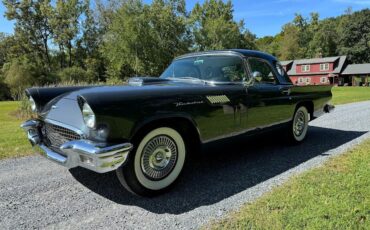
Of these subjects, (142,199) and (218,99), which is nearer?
(142,199)

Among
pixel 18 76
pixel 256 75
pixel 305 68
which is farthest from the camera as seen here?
pixel 305 68

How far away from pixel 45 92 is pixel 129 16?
38030 mm

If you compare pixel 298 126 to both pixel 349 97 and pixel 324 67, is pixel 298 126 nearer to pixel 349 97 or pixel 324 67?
pixel 349 97

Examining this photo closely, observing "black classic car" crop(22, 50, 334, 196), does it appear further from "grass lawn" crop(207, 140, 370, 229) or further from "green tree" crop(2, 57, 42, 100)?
"green tree" crop(2, 57, 42, 100)

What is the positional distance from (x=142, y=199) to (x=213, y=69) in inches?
92.0

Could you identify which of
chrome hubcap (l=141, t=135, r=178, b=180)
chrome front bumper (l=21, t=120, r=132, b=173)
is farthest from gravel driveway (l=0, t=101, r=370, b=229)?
chrome front bumper (l=21, t=120, r=132, b=173)

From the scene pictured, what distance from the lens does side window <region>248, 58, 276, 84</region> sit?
16.4ft

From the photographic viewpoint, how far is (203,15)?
5159cm

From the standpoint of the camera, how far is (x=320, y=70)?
186ft

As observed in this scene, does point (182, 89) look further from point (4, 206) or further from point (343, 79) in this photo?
point (343, 79)

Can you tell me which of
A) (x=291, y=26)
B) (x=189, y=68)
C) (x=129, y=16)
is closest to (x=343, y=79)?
(x=291, y=26)

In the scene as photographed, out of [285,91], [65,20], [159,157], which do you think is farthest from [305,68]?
[159,157]

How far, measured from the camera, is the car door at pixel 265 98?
4562 millimetres

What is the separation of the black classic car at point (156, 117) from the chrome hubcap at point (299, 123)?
2.70 ft
